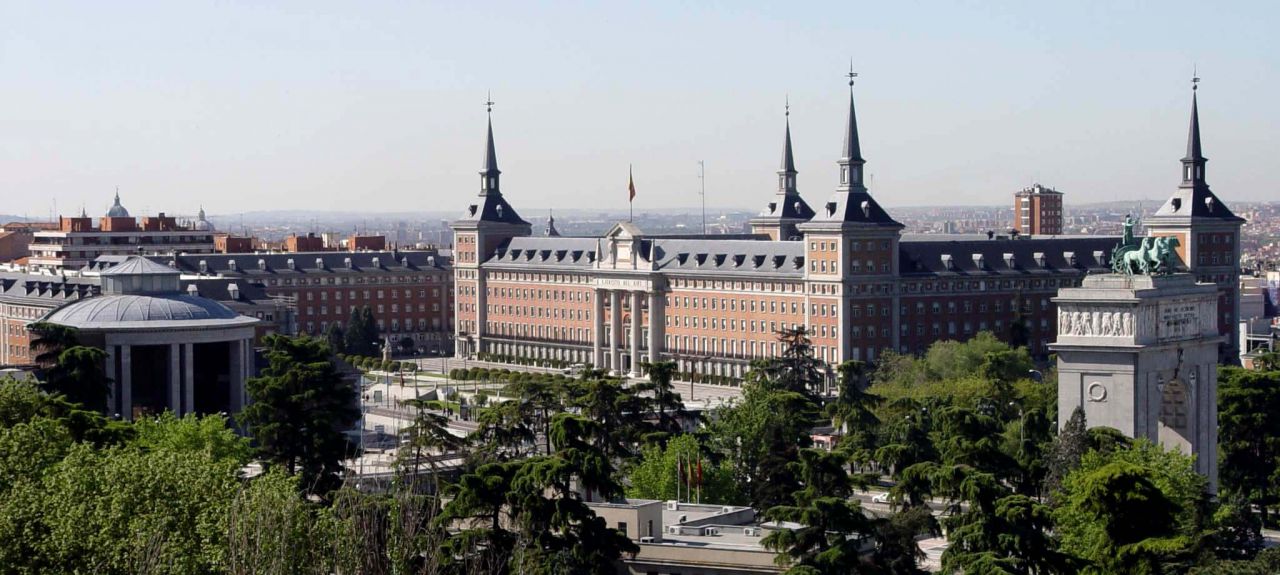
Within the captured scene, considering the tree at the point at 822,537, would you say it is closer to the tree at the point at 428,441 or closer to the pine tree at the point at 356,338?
the tree at the point at 428,441

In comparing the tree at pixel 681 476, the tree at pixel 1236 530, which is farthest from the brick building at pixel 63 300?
the tree at pixel 1236 530

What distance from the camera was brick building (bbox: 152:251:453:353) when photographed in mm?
154625

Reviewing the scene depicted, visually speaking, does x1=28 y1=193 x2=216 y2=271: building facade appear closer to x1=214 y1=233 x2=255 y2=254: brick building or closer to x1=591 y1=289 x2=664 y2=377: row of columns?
x1=214 y1=233 x2=255 y2=254: brick building

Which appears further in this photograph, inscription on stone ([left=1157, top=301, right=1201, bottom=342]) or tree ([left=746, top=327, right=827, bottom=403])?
A: tree ([left=746, top=327, right=827, bottom=403])

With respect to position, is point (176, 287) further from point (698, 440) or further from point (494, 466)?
point (494, 466)

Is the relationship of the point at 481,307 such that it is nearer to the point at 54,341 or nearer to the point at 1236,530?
the point at 54,341

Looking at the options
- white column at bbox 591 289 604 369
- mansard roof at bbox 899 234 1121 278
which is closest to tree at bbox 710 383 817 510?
mansard roof at bbox 899 234 1121 278

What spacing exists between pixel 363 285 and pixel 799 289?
42.4 metres

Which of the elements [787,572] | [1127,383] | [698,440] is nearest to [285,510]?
[787,572]

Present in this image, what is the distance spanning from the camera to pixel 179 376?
8412cm

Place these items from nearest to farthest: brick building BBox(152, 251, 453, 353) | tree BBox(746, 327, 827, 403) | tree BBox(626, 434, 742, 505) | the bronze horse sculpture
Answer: tree BBox(626, 434, 742, 505), the bronze horse sculpture, tree BBox(746, 327, 827, 403), brick building BBox(152, 251, 453, 353)

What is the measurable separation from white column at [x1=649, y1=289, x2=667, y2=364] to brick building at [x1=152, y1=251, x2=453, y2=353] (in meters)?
26.0

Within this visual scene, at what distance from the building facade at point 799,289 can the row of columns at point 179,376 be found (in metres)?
46.6

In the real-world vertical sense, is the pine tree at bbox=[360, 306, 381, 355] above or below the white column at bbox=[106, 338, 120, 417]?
below
